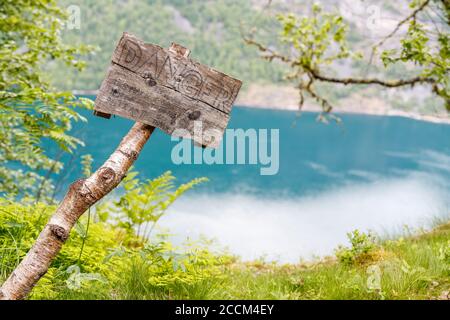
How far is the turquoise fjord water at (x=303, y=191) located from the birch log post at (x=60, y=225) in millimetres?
7447

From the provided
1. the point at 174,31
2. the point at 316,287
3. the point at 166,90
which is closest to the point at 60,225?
the point at 166,90

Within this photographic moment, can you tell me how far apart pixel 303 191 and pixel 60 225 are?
115 ft

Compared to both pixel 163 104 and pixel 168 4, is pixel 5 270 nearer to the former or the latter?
pixel 163 104

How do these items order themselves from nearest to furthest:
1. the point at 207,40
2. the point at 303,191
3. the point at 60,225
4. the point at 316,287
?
1. the point at 60,225
2. the point at 316,287
3. the point at 303,191
4. the point at 207,40

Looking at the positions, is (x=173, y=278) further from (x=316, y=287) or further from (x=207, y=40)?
(x=207, y=40)

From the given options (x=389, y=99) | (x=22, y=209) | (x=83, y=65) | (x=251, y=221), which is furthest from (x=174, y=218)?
(x=389, y=99)

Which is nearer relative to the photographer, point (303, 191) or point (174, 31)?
point (303, 191)

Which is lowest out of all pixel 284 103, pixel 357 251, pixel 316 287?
pixel 316 287

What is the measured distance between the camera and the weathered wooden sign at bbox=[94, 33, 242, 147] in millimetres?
2729

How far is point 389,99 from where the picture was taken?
12950 cm

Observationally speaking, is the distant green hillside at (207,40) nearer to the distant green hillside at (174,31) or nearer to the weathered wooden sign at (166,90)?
the distant green hillside at (174,31)

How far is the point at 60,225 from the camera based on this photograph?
258 centimetres

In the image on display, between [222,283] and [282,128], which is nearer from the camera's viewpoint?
[222,283]
